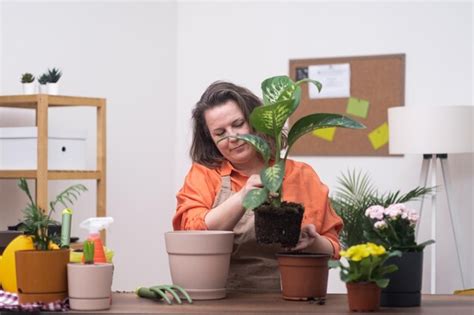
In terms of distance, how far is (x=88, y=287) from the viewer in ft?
5.71

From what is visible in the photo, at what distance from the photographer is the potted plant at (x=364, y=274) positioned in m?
1.69

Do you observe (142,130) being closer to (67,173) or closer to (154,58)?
(154,58)

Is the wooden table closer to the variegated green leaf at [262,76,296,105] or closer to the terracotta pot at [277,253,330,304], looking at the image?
the terracotta pot at [277,253,330,304]

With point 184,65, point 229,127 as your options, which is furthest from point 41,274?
point 184,65

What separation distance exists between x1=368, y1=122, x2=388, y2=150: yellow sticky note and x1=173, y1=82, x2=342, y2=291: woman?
2.56 meters

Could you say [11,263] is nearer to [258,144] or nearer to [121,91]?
[258,144]

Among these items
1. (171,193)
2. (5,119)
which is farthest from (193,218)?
(171,193)

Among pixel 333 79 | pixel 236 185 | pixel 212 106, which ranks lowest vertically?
pixel 236 185

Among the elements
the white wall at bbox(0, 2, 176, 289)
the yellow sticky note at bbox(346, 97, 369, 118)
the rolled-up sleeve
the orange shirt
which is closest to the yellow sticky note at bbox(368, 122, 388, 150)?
the yellow sticky note at bbox(346, 97, 369, 118)

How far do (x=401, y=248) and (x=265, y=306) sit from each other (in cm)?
32

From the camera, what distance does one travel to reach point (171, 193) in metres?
5.41

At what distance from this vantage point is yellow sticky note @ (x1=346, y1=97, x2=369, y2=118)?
501 cm

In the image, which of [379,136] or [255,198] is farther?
[379,136]

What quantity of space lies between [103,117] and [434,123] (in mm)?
1661
